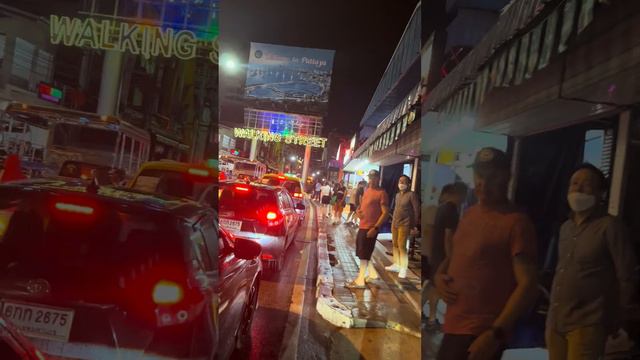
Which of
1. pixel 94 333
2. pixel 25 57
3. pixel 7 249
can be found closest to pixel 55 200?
pixel 7 249

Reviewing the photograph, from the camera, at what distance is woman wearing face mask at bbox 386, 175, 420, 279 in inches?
51.7

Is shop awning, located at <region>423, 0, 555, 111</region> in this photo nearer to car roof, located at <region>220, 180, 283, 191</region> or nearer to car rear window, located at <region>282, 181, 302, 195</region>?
car roof, located at <region>220, 180, 283, 191</region>

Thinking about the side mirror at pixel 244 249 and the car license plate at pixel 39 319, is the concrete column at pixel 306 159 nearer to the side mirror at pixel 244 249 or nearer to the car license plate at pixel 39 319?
the side mirror at pixel 244 249

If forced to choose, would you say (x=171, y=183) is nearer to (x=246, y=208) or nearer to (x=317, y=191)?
(x=246, y=208)

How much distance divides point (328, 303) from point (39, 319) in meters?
1.11

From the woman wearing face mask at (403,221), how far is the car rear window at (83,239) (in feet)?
2.41

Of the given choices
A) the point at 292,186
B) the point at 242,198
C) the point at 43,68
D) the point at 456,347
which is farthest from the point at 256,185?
the point at 43,68

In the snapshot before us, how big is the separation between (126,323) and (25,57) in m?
1.46

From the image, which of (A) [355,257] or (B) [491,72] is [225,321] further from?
(B) [491,72]

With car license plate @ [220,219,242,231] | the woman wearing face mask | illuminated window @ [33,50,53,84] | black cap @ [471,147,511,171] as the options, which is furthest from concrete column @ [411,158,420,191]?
illuminated window @ [33,50,53,84]

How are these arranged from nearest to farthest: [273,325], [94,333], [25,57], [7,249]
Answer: [94,333], [7,249], [25,57], [273,325]

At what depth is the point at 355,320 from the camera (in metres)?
1.89

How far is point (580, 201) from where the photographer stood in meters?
0.96

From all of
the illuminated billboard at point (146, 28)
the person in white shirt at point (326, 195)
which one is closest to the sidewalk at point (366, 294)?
the person in white shirt at point (326, 195)
